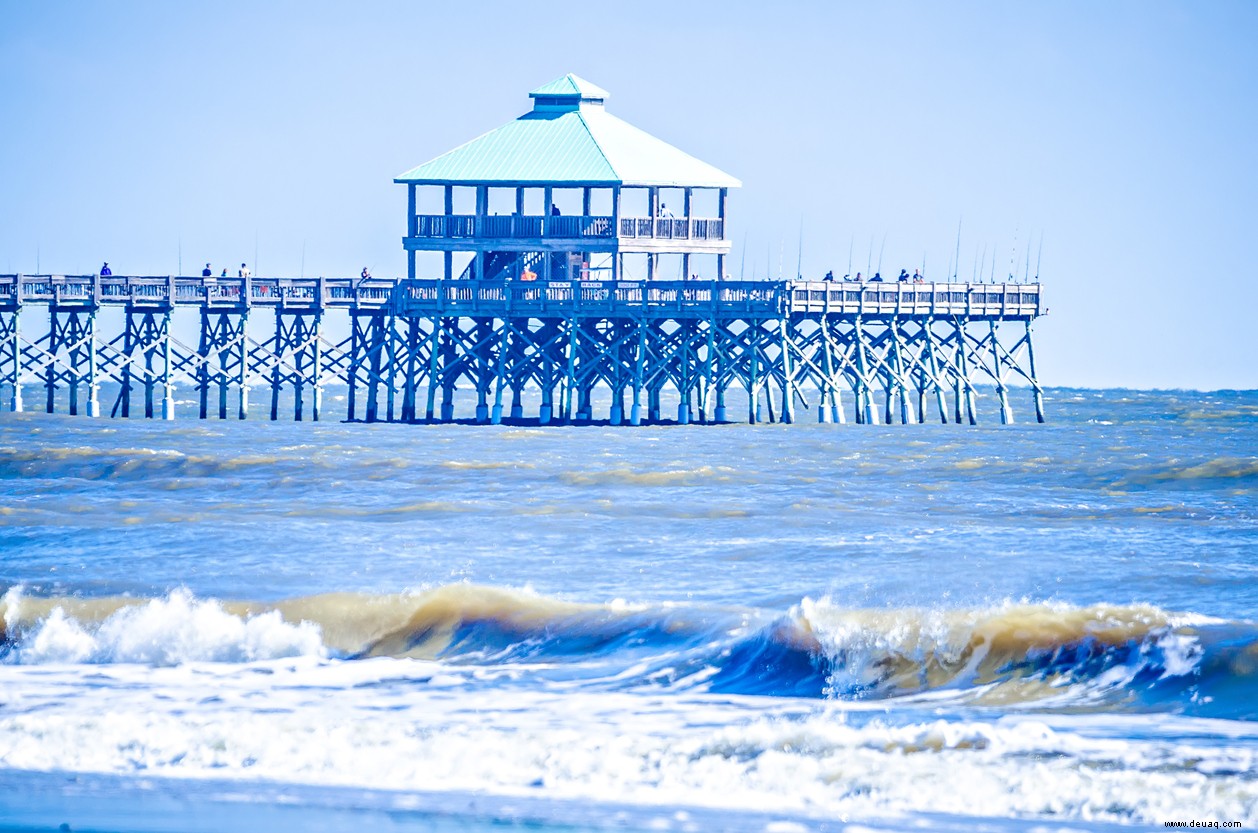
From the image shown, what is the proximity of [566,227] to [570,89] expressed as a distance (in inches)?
214

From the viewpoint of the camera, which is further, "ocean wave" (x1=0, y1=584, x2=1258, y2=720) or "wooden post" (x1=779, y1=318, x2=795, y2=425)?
"wooden post" (x1=779, y1=318, x2=795, y2=425)

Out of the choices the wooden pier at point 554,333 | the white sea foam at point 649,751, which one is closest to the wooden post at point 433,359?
the wooden pier at point 554,333

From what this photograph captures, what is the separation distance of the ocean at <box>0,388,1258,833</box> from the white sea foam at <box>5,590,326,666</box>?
0.13 ft

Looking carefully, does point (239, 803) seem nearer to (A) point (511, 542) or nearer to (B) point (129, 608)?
(B) point (129, 608)

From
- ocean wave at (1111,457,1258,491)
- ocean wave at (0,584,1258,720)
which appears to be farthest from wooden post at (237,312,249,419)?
ocean wave at (0,584,1258,720)

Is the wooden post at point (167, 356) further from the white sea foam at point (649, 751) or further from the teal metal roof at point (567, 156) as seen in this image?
the white sea foam at point (649, 751)

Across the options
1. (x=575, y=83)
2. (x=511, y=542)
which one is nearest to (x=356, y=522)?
(x=511, y=542)

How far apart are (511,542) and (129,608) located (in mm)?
6313

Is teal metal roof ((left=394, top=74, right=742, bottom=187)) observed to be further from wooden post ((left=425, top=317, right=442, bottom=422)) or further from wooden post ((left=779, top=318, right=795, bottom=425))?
wooden post ((left=779, top=318, right=795, bottom=425))

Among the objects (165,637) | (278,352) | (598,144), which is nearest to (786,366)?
(598,144)

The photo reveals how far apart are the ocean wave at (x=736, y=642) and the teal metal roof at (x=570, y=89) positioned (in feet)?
103

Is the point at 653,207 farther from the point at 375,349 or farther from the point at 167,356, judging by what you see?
the point at 167,356

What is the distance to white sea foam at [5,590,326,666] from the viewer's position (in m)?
18.1

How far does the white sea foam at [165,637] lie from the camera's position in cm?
1808
